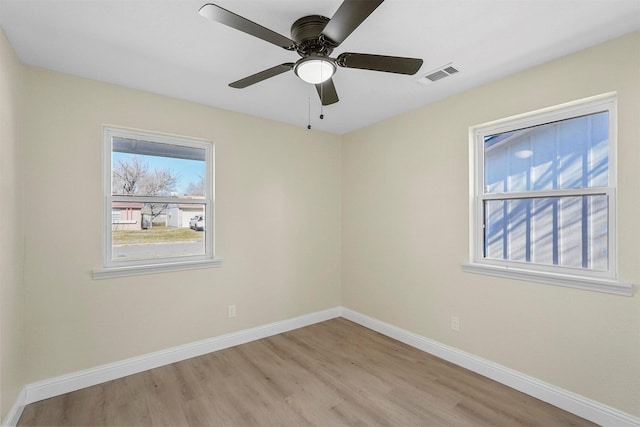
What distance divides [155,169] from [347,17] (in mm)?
2382

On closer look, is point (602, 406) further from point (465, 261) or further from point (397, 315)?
point (397, 315)

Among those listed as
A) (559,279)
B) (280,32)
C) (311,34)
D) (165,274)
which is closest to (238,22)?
(311,34)

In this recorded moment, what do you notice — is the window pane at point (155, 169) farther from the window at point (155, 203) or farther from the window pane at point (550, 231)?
the window pane at point (550, 231)

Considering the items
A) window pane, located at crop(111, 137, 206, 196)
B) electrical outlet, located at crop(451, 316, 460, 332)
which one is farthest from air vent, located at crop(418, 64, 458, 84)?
window pane, located at crop(111, 137, 206, 196)

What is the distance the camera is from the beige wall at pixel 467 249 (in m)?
1.95

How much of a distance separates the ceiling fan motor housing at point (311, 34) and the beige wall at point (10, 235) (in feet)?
5.89

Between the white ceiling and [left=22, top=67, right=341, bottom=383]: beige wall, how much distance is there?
1.13ft

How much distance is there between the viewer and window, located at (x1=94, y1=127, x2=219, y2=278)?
2666 mm

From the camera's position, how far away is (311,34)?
1.68 m

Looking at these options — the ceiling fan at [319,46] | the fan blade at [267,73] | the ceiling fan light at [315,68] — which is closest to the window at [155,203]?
the fan blade at [267,73]

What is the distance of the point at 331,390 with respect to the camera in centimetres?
242

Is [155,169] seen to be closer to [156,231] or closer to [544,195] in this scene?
[156,231]

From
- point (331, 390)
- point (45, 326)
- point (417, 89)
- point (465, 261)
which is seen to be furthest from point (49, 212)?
point (465, 261)

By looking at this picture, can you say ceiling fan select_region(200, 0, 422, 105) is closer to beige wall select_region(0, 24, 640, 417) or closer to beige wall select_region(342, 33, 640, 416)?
beige wall select_region(342, 33, 640, 416)
